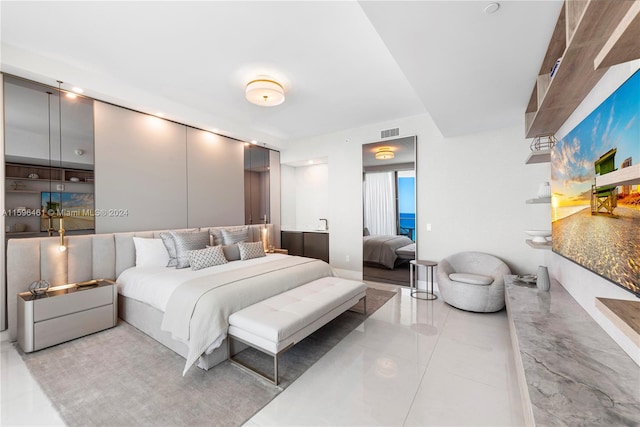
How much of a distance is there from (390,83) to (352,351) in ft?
10.3

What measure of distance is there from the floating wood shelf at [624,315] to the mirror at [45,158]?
14.9 ft

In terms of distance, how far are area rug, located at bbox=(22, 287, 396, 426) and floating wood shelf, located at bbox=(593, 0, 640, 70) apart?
2.51m

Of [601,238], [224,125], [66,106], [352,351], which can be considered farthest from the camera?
[224,125]

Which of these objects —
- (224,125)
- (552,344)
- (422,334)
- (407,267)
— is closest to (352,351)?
(422,334)

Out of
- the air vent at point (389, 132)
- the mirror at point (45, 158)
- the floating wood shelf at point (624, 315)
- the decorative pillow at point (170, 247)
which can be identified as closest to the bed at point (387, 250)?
the air vent at point (389, 132)

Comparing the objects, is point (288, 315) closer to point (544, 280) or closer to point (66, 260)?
point (544, 280)

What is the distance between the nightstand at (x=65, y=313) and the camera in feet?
8.39

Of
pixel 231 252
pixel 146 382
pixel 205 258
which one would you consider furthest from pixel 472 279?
pixel 146 382

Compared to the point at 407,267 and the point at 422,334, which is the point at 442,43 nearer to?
the point at 422,334

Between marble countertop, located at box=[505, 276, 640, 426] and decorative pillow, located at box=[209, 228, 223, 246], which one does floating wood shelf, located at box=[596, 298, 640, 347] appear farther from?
decorative pillow, located at box=[209, 228, 223, 246]

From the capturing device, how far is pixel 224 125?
470cm

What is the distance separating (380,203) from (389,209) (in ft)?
0.68

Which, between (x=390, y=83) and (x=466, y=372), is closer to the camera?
(x=466, y=372)

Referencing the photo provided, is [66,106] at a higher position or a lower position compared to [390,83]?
lower
